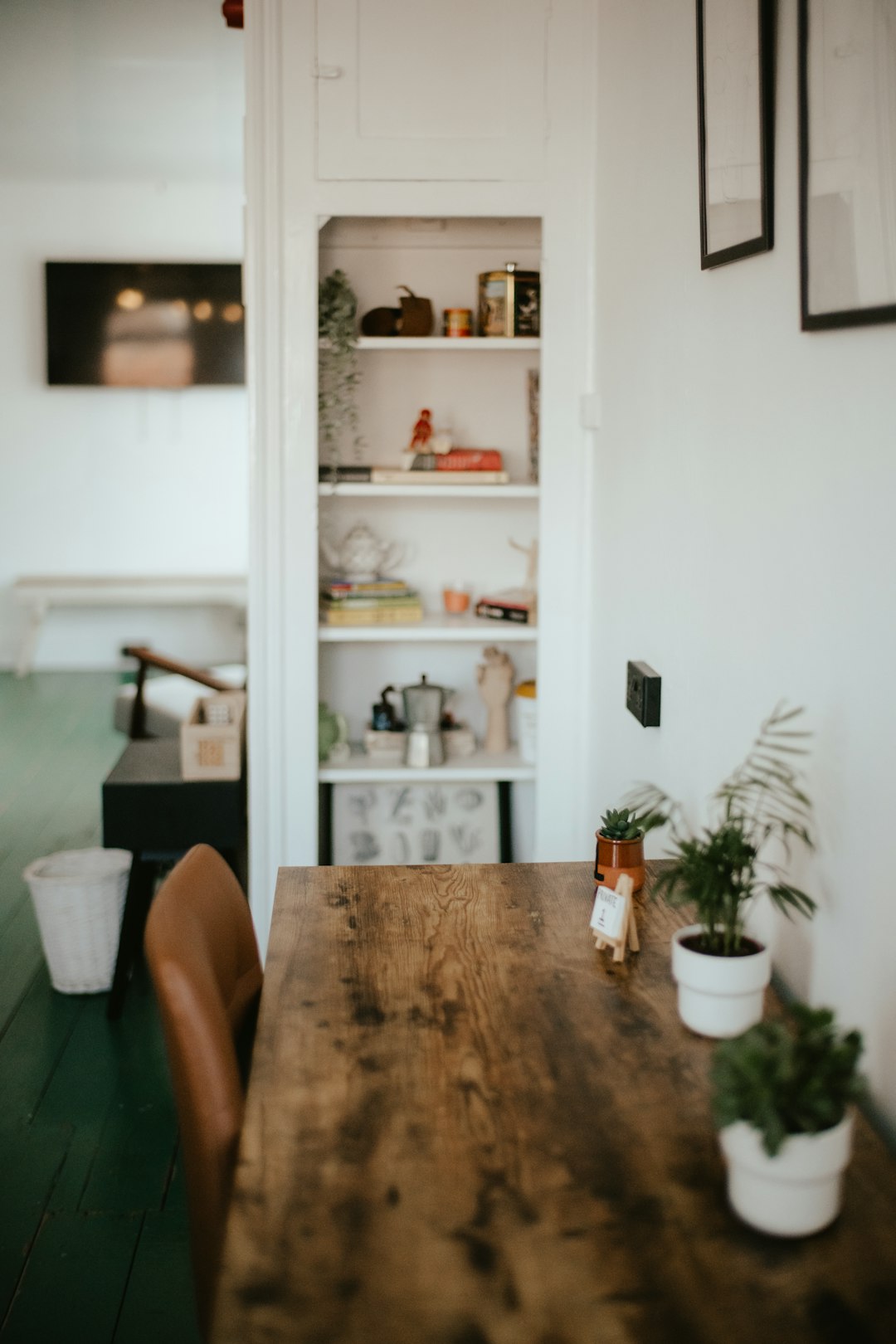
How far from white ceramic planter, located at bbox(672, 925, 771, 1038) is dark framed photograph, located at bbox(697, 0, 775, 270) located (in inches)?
35.8

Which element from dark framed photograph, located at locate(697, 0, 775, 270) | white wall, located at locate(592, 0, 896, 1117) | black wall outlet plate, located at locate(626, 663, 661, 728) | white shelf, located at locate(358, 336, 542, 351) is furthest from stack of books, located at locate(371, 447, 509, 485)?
dark framed photograph, located at locate(697, 0, 775, 270)

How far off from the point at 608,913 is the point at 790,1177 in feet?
2.07

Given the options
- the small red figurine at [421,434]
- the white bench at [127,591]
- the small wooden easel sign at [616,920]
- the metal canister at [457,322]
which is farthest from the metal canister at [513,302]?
the white bench at [127,591]

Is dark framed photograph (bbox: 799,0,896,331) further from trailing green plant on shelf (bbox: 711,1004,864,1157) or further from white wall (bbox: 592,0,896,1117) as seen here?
trailing green plant on shelf (bbox: 711,1004,864,1157)

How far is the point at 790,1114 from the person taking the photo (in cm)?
101

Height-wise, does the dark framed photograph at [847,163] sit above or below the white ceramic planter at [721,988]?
above

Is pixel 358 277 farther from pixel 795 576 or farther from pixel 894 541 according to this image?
pixel 894 541

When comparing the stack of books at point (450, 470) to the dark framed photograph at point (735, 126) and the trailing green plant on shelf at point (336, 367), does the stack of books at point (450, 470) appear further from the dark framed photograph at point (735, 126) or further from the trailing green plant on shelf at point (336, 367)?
the dark framed photograph at point (735, 126)

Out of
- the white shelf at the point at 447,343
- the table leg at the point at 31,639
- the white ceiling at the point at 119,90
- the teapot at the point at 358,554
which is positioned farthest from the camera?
the table leg at the point at 31,639

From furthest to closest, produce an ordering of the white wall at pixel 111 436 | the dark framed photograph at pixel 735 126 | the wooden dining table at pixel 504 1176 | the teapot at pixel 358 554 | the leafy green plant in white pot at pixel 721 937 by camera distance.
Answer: the white wall at pixel 111 436 < the teapot at pixel 358 554 < the dark framed photograph at pixel 735 126 < the leafy green plant in white pot at pixel 721 937 < the wooden dining table at pixel 504 1176

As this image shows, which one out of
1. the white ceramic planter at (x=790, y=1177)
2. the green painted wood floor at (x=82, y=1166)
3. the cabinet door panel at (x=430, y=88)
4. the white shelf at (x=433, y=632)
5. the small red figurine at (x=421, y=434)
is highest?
the cabinet door panel at (x=430, y=88)

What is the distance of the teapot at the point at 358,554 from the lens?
3.33m

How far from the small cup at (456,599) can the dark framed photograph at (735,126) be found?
1582 mm

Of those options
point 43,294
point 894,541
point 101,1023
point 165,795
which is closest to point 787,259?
point 894,541
